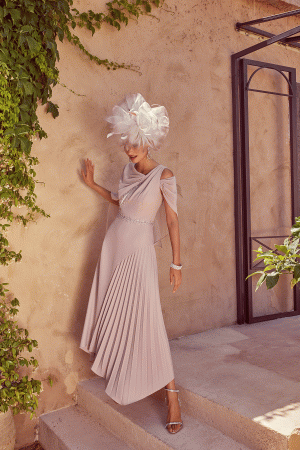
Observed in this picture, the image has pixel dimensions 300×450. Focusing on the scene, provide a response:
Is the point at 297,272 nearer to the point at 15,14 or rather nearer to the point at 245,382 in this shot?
the point at 245,382

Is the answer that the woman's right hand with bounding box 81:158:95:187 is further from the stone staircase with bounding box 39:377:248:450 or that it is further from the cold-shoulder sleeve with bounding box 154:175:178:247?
the stone staircase with bounding box 39:377:248:450

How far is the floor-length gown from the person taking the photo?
2.51 metres

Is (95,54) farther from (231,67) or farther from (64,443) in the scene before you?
(64,443)

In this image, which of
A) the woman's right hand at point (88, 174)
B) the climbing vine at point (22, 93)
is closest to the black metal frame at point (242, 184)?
the woman's right hand at point (88, 174)

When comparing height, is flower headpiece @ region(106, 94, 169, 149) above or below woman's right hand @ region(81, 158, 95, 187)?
above

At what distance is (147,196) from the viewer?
2621 millimetres

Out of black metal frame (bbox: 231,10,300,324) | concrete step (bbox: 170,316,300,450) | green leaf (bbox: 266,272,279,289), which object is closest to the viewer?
concrete step (bbox: 170,316,300,450)

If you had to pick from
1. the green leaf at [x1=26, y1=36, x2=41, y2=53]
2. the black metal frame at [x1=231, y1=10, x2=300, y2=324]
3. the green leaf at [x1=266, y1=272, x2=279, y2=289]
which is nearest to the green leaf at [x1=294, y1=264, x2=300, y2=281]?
the green leaf at [x1=266, y1=272, x2=279, y2=289]

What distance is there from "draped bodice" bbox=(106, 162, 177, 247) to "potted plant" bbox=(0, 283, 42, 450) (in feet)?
3.00

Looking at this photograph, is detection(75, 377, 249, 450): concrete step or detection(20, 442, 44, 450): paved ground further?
detection(20, 442, 44, 450): paved ground

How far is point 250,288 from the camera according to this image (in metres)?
4.06

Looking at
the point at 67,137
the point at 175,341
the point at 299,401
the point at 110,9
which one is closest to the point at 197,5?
the point at 110,9

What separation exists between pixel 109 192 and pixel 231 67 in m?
1.88

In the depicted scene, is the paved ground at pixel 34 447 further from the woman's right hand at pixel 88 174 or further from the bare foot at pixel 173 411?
the woman's right hand at pixel 88 174
